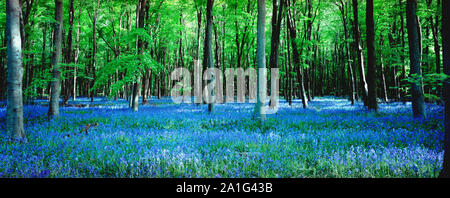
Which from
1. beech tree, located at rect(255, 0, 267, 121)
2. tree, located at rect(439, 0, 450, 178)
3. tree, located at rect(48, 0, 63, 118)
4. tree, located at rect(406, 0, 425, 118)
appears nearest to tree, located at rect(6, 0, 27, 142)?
tree, located at rect(48, 0, 63, 118)

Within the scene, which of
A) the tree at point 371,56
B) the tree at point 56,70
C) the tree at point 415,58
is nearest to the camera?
the tree at point 415,58

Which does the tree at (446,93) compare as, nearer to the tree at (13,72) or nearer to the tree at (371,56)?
the tree at (13,72)

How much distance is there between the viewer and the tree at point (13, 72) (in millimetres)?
4996

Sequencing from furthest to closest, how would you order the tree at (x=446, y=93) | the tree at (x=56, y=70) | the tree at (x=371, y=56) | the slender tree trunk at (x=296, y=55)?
the slender tree trunk at (x=296, y=55), the tree at (x=371, y=56), the tree at (x=56, y=70), the tree at (x=446, y=93)

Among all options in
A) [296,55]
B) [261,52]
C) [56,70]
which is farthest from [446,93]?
[296,55]

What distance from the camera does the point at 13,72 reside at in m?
5.02

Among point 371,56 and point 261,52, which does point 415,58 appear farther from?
point 261,52

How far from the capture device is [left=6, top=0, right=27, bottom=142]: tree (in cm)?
500

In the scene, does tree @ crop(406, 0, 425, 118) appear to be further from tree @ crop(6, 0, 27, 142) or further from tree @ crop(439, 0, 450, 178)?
tree @ crop(6, 0, 27, 142)

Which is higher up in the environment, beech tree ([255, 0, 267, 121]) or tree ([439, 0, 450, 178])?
beech tree ([255, 0, 267, 121])

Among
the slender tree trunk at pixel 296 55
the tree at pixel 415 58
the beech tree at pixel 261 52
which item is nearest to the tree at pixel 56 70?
the beech tree at pixel 261 52
